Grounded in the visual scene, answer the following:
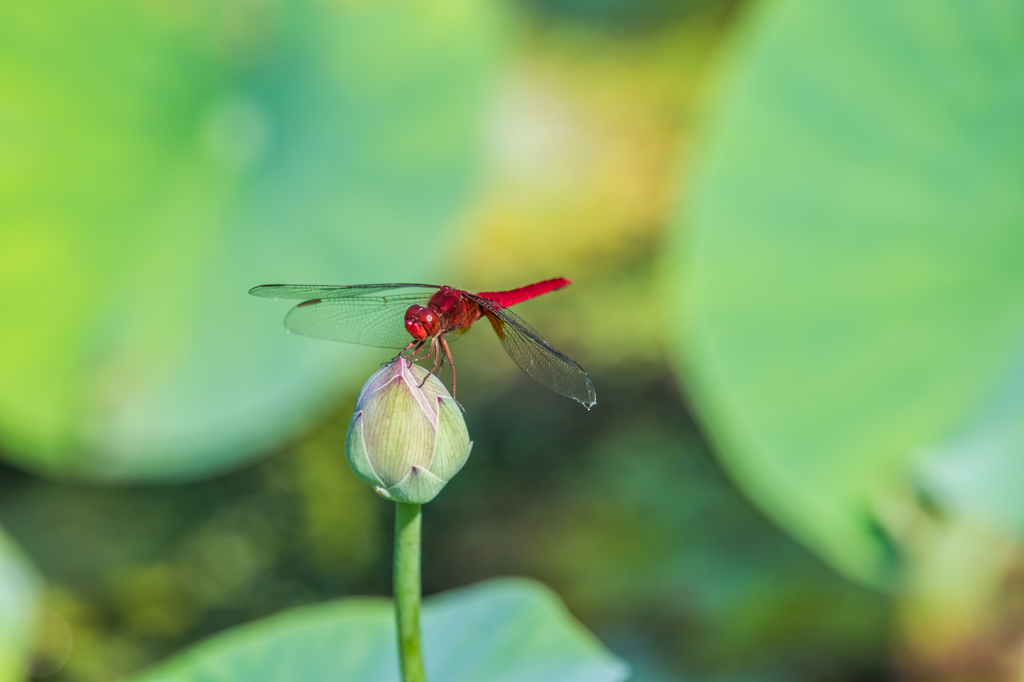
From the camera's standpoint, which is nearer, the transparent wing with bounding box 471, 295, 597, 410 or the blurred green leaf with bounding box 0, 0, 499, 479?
the transparent wing with bounding box 471, 295, 597, 410

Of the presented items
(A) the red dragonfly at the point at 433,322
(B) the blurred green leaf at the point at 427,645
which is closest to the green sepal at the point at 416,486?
(A) the red dragonfly at the point at 433,322

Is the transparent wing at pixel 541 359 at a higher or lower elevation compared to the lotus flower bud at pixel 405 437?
higher

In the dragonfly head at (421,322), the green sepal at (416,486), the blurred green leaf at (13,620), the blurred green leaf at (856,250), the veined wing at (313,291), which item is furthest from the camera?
the blurred green leaf at (856,250)

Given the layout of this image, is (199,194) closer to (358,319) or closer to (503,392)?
(358,319)

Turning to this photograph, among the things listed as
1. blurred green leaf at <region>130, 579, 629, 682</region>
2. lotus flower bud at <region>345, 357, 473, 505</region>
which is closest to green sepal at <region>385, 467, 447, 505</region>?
lotus flower bud at <region>345, 357, 473, 505</region>

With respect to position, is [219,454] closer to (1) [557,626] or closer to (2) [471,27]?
(2) [471,27]

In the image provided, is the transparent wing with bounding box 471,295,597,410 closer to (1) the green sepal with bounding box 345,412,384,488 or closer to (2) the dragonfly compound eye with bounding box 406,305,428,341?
(2) the dragonfly compound eye with bounding box 406,305,428,341

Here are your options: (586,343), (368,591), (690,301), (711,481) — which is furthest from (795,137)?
(368,591)

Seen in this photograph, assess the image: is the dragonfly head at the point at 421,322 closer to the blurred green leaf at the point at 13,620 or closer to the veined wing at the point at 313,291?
the veined wing at the point at 313,291
